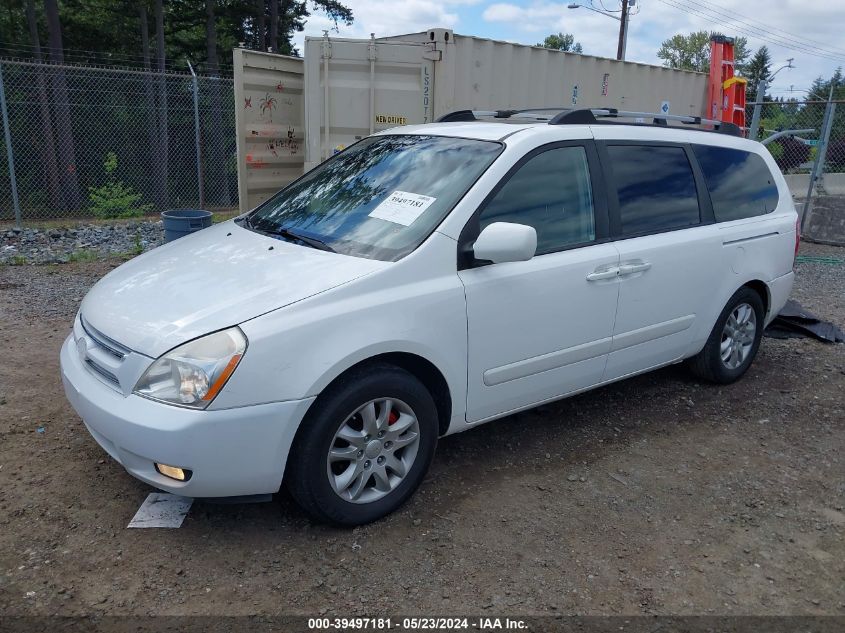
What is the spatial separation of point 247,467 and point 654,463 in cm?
227

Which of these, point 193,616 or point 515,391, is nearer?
point 193,616

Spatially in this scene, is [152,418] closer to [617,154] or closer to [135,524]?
[135,524]

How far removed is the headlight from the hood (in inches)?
1.9

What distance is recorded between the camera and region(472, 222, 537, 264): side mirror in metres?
3.17

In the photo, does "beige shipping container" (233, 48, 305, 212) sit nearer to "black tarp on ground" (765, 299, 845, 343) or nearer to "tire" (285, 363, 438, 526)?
"tire" (285, 363, 438, 526)

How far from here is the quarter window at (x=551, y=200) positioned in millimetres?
3504

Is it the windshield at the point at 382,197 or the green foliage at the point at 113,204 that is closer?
the windshield at the point at 382,197

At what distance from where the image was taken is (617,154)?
402 centimetres

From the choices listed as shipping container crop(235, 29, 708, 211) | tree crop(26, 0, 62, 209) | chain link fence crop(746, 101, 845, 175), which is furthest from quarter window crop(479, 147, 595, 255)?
tree crop(26, 0, 62, 209)

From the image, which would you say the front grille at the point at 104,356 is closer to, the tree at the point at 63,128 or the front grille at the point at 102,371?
the front grille at the point at 102,371

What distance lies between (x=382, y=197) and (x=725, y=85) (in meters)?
8.48

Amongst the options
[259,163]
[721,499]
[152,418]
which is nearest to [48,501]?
[152,418]

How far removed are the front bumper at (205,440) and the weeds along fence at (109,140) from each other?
12.7m

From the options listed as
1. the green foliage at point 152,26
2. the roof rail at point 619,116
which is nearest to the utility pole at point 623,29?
the green foliage at point 152,26
